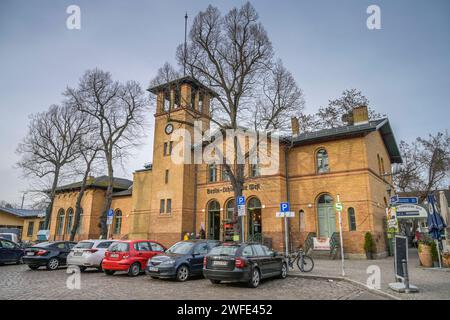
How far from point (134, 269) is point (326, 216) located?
1481 cm

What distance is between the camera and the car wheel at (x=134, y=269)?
1362 cm

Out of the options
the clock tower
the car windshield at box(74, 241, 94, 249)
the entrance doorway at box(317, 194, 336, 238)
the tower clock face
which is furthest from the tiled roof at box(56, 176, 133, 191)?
the entrance doorway at box(317, 194, 336, 238)

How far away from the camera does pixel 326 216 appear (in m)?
23.3

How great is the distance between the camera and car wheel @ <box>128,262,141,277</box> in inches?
536

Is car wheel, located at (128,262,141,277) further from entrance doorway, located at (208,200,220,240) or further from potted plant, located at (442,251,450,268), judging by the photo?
entrance doorway, located at (208,200,220,240)

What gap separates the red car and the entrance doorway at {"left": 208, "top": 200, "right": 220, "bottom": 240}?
1413 cm

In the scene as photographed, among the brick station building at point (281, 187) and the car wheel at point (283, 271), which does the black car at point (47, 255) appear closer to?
the brick station building at point (281, 187)

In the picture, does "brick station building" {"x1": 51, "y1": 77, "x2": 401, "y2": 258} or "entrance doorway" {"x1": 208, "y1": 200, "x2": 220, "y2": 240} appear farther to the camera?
"entrance doorway" {"x1": 208, "y1": 200, "x2": 220, "y2": 240}

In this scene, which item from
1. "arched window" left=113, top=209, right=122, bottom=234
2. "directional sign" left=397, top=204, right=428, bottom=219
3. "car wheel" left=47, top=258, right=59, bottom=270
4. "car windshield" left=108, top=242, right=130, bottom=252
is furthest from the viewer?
"arched window" left=113, top=209, right=122, bottom=234

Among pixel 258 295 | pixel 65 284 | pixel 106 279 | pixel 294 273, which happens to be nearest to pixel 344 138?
pixel 294 273

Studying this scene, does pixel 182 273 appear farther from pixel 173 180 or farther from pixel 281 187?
pixel 173 180

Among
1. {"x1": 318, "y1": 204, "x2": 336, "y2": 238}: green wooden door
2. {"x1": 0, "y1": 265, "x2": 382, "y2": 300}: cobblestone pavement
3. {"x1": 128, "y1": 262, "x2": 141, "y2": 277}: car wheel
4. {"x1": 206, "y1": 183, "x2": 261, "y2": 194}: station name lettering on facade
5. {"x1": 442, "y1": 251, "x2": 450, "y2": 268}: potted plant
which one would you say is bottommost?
{"x1": 0, "y1": 265, "x2": 382, "y2": 300}: cobblestone pavement

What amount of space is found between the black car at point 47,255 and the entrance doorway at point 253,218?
13677 mm
